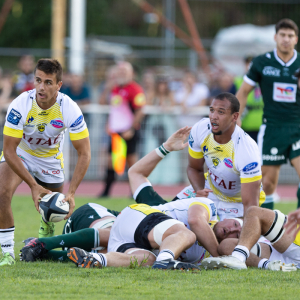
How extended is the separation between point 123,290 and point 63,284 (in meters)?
0.49

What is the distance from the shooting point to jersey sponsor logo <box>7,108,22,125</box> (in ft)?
17.6

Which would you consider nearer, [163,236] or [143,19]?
[163,236]

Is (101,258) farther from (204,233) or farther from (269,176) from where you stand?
(269,176)

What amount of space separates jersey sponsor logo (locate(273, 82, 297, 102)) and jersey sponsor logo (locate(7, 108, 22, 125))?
3.48m

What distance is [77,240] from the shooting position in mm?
5293

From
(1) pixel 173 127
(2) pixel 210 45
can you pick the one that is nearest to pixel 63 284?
(1) pixel 173 127

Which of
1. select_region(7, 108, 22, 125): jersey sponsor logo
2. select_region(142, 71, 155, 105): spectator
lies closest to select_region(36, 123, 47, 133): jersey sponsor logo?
select_region(7, 108, 22, 125): jersey sponsor logo

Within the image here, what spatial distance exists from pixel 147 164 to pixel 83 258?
5.34 feet

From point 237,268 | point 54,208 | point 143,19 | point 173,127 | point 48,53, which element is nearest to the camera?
point 237,268

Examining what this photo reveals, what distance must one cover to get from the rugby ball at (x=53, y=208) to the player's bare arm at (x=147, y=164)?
3.20ft

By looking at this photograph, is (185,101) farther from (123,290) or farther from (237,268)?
(123,290)

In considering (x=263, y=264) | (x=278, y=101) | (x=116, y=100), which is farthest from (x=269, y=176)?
(x=116, y=100)

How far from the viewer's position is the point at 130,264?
4.77 metres

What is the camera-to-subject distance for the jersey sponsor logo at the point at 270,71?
23.5 feet
